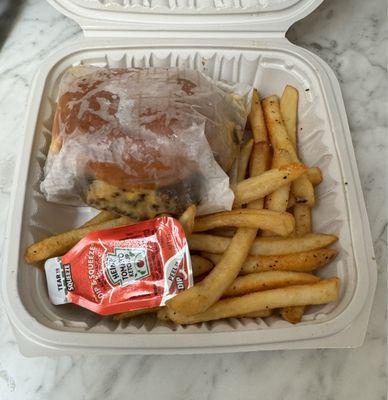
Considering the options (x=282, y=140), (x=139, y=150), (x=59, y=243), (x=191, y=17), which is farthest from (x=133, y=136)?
(x=191, y=17)

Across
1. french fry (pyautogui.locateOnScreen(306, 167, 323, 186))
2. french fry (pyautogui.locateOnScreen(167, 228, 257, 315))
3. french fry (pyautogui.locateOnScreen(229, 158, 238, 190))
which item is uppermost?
french fry (pyautogui.locateOnScreen(306, 167, 323, 186))

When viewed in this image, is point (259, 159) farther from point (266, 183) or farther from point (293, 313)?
point (293, 313)

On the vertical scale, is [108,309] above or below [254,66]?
below

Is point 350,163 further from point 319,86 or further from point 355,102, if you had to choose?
point 355,102

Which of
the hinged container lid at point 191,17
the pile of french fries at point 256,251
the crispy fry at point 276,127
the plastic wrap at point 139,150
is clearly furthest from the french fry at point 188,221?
the hinged container lid at point 191,17

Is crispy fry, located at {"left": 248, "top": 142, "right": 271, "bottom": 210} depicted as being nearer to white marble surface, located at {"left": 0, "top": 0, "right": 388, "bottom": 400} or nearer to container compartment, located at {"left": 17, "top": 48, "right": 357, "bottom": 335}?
container compartment, located at {"left": 17, "top": 48, "right": 357, "bottom": 335}

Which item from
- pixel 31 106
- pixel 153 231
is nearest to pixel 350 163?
pixel 153 231

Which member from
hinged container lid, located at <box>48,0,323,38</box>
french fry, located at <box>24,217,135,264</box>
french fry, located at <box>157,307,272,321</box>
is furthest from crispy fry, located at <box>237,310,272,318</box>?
hinged container lid, located at <box>48,0,323,38</box>
